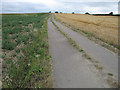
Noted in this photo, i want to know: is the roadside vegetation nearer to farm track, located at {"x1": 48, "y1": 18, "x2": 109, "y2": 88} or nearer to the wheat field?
the wheat field

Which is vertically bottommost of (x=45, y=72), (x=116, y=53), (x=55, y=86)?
(x=55, y=86)

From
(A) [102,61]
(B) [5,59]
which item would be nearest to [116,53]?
(A) [102,61]

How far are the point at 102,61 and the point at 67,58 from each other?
2.05 meters

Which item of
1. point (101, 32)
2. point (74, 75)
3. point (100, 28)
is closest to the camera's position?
point (74, 75)

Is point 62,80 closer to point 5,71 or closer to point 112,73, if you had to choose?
point 112,73

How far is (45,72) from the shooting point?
4238 mm

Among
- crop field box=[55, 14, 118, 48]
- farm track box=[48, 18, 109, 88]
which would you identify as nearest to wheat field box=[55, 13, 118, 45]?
crop field box=[55, 14, 118, 48]

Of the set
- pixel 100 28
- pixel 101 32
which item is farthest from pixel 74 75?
pixel 100 28

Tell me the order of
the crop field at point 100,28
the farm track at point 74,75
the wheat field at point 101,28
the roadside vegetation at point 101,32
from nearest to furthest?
1. the farm track at point 74,75
2. the roadside vegetation at point 101,32
3. the crop field at point 100,28
4. the wheat field at point 101,28

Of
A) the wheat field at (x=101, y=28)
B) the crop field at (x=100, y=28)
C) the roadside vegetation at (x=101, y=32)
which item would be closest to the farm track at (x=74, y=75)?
the roadside vegetation at (x=101, y=32)

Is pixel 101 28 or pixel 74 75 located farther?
pixel 101 28

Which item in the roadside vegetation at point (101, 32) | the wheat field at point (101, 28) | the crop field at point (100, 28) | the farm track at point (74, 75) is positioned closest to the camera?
the farm track at point (74, 75)

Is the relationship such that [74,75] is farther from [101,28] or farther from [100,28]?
[101,28]

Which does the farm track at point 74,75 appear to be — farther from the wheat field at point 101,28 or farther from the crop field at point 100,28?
the wheat field at point 101,28
